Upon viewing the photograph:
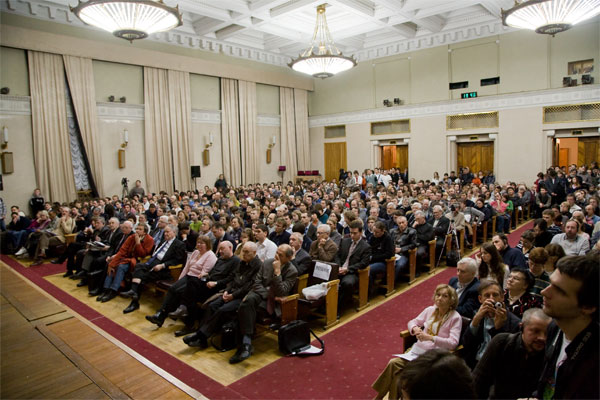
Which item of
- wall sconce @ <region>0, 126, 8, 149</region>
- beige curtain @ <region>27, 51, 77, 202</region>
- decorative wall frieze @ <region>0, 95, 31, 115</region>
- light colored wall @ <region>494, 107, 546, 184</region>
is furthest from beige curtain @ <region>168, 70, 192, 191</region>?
light colored wall @ <region>494, 107, 546, 184</region>

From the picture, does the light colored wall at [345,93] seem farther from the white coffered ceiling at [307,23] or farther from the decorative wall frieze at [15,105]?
the decorative wall frieze at [15,105]

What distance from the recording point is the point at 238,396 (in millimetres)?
3301

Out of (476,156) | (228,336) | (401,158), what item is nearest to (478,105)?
(476,156)

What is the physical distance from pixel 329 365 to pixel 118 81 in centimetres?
1258

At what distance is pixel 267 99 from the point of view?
17703 mm

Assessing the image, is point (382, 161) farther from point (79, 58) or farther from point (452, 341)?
point (452, 341)

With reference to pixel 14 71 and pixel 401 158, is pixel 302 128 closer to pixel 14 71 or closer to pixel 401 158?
pixel 401 158

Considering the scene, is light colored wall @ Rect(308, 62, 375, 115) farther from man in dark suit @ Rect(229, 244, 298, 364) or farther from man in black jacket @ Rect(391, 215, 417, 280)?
man in dark suit @ Rect(229, 244, 298, 364)

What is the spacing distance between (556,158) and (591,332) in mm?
14857

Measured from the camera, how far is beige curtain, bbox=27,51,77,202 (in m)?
11.2

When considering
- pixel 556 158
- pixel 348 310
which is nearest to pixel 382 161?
pixel 556 158

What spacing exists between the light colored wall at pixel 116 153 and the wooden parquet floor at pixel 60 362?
932 cm

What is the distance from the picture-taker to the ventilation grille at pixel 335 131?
60.9 feet

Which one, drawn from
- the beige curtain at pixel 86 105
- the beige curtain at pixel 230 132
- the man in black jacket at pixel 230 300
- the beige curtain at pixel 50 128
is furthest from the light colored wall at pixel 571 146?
the beige curtain at pixel 50 128
